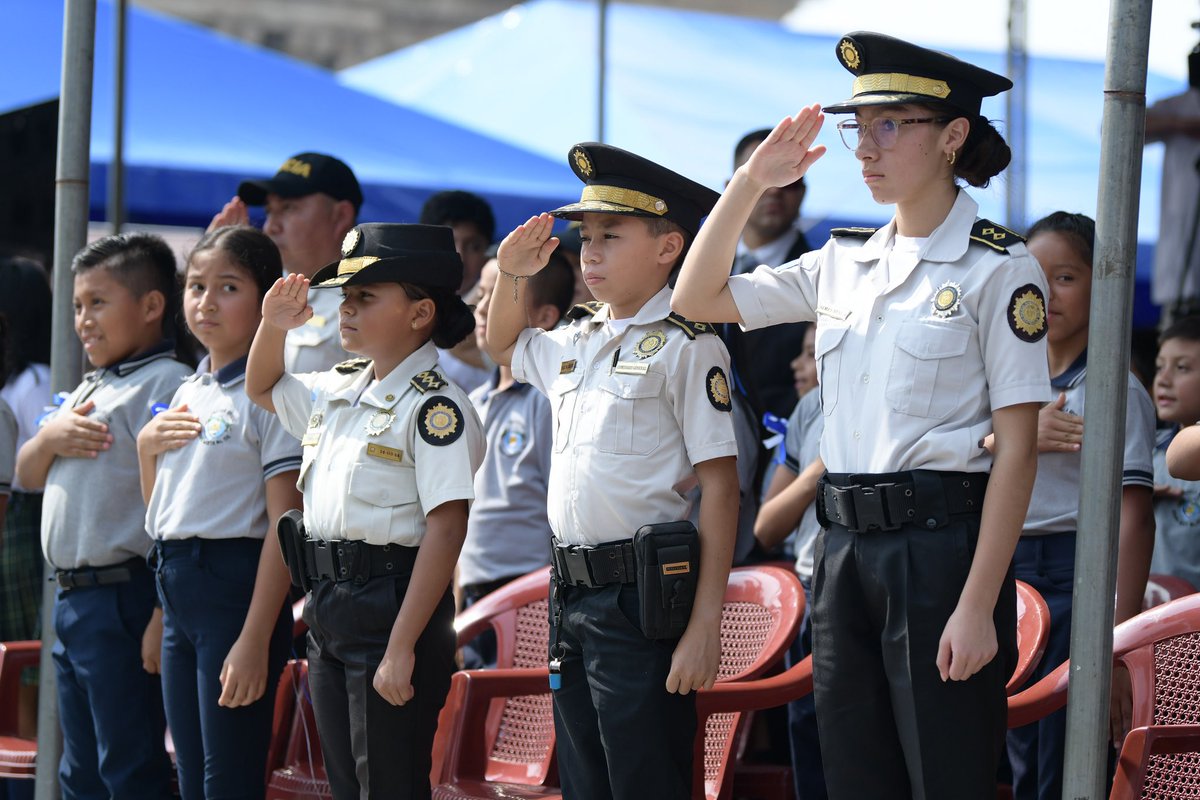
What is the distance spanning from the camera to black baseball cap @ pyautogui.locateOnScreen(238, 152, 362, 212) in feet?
16.5

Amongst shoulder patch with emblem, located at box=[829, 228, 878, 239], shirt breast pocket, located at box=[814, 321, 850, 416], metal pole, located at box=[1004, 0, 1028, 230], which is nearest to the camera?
shirt breast pocket, located at box=[814, 321, 850, 416]

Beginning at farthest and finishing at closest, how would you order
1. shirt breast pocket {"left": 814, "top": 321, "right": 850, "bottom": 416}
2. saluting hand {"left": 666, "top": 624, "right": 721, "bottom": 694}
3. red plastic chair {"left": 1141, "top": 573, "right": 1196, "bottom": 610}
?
red plastic chair {"left": 1141, "top": 573, "right": 1196, "bottom": 610} < saluting hand {"left": 666, "top": 624, "right": 721, "bottom": 694} < shirt breast pocket {"left": 814, "top": 321, "right": 850, "bottom": 416}

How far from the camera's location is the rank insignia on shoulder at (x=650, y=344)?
10.6 feet

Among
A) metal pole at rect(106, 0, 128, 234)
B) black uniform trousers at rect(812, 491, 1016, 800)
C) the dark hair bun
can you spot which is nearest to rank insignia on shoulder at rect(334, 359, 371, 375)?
the dark hair bun

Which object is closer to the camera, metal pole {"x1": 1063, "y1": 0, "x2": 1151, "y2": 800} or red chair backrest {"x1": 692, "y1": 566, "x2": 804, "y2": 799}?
metal pole {"x1": 1063, "y1": 0, "x2": 1151, "y2": 800}

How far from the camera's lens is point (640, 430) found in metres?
3.19

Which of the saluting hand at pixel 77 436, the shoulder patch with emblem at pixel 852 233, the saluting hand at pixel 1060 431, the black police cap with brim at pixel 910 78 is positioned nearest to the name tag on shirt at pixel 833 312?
the shoulder patch with emblem at pixel 852 233

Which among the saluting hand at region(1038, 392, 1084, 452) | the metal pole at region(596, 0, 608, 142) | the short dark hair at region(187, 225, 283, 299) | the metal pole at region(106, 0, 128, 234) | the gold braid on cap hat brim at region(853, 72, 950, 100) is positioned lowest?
the saluting hand at region(1038, 392, 1084, 452)

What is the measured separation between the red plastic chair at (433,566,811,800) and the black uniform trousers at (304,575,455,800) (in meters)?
0.24

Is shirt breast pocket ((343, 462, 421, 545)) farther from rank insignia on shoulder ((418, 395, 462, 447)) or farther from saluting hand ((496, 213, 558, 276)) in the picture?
saluting hand ((496, 213, 558, 276))

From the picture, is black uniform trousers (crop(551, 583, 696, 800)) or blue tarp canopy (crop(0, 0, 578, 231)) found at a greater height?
blue tarp canopy (crop(0, 0, 578, 231))

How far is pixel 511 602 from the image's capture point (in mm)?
4324

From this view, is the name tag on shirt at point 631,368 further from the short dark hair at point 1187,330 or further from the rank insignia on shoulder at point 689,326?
the short dark hair at point 1187,330

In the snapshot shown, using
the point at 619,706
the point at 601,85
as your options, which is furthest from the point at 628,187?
the point at 601,85
